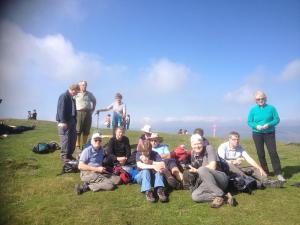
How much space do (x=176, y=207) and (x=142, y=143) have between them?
2663 millimetres

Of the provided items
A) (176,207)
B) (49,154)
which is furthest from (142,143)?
(49,154)

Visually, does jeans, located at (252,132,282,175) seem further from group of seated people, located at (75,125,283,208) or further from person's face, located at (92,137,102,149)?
person's face, located at (92,137,102,149)

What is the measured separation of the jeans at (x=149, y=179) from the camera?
30.8 ft

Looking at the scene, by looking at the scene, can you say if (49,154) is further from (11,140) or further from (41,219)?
(41,219)

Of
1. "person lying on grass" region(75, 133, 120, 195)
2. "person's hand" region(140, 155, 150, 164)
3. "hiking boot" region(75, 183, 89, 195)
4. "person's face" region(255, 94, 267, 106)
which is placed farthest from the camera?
"person's face" region(255, 94, 267, 106)

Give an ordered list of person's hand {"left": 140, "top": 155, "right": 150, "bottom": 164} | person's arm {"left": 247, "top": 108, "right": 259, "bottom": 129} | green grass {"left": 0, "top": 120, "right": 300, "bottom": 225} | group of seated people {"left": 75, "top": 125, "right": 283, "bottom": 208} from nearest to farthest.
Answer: green grass {"left": 0, "top": 120, "right": 300, "bottom": 225} < group of seated people {"left": 75, "top": 125, "right": 283, "bottom": 208} < person's hand {"left": 140, "top": 155, "right": 150, "bottom": 164} < person's arm {"left": 247, "top": 108, "right": 259, "bottom": 129}

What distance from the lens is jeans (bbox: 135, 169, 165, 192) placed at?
937cm

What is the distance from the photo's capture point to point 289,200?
923 cm

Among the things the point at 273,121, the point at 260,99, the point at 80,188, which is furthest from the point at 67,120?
the point at 273,121

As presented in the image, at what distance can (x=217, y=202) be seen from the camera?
27.6 ft

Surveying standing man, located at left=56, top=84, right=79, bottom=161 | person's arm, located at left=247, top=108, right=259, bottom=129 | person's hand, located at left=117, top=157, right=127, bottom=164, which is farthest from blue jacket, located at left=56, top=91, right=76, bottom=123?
person's arm, located at left=247, top=108, right=259, bottom=129

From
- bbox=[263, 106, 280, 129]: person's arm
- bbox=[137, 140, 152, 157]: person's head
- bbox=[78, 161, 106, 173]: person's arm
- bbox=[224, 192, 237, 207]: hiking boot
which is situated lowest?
bbox=[224, 192, 237, 207]: hiking boot

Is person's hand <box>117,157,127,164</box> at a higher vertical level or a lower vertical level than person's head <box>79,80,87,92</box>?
lower

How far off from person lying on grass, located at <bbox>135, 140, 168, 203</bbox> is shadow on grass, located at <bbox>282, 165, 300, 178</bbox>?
18.8 ft
